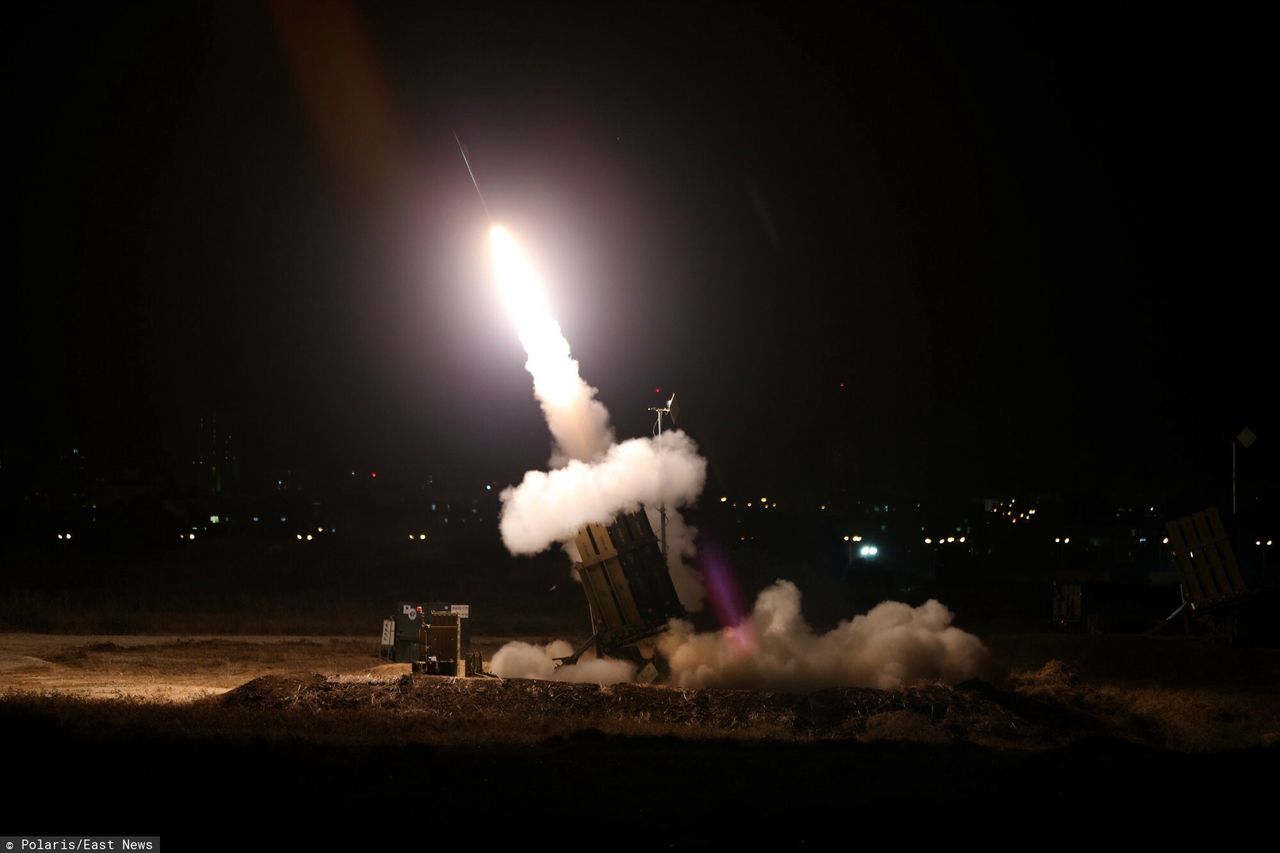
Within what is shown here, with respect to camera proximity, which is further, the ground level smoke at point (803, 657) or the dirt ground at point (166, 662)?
the ground level smoke at point (803, 657)

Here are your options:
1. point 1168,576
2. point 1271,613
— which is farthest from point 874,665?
point 1168,576

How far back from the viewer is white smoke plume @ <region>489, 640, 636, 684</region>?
22625mm

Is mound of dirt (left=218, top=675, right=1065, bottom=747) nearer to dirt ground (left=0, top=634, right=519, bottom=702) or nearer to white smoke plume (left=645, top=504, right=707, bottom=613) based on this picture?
dirt ground (left=0, top=634, right=519, bottom=702)

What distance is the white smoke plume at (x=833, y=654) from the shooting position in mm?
22609

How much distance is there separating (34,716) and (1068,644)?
21416mm

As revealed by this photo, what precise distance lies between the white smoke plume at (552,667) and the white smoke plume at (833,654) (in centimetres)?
105

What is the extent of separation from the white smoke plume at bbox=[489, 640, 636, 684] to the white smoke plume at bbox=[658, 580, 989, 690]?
1.05 metres

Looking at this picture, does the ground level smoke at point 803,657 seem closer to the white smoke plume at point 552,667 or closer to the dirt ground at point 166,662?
the white smoke plume at point 552,667

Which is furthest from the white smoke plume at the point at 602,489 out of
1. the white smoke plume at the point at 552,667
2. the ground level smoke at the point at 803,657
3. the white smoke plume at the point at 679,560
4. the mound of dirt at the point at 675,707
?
the mound of dirt at the point at 675,707

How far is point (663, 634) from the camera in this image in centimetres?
2305

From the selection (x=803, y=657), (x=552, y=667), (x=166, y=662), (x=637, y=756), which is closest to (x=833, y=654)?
(x=803, y=657)

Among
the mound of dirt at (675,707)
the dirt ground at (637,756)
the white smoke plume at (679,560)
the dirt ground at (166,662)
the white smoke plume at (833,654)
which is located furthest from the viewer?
the white smoke plume at (679,560)

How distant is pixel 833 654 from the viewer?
23.4m

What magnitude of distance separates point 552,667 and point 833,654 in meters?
5.55
